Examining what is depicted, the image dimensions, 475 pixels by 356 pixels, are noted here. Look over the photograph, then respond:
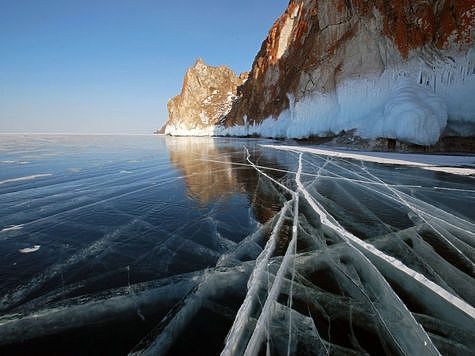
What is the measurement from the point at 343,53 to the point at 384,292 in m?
22.1

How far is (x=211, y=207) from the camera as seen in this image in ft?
15.8

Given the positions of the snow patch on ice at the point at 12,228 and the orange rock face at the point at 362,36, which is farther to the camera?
the orange rock face at the point at 362,36

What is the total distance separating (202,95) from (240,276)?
10359 cm

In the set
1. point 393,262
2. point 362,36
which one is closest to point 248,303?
point 393,262

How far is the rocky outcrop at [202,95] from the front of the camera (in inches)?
3697

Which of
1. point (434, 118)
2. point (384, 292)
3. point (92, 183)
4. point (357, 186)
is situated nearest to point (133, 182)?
point (92, 183)

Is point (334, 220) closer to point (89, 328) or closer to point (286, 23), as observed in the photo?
point (89, 328)

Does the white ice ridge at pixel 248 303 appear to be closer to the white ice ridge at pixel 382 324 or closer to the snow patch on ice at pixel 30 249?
the white ice ridge at pixel 382 324

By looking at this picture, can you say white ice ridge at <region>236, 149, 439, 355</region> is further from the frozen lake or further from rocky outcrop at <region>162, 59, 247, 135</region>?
rocky outcrop at <region>162, 59, 247, 135</region>

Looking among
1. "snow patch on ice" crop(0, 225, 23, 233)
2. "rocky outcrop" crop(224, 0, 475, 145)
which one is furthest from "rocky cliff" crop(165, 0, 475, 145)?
"snow patch on ice" crop(0, 225, 23, 233)

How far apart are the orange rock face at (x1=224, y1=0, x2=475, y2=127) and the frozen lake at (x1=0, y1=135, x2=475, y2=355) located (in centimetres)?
1306

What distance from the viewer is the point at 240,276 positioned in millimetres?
2426

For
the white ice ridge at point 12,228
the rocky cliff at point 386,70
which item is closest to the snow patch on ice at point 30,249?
the white ice ridge at point 12,228

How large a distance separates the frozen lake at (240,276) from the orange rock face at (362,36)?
42.9 ft
